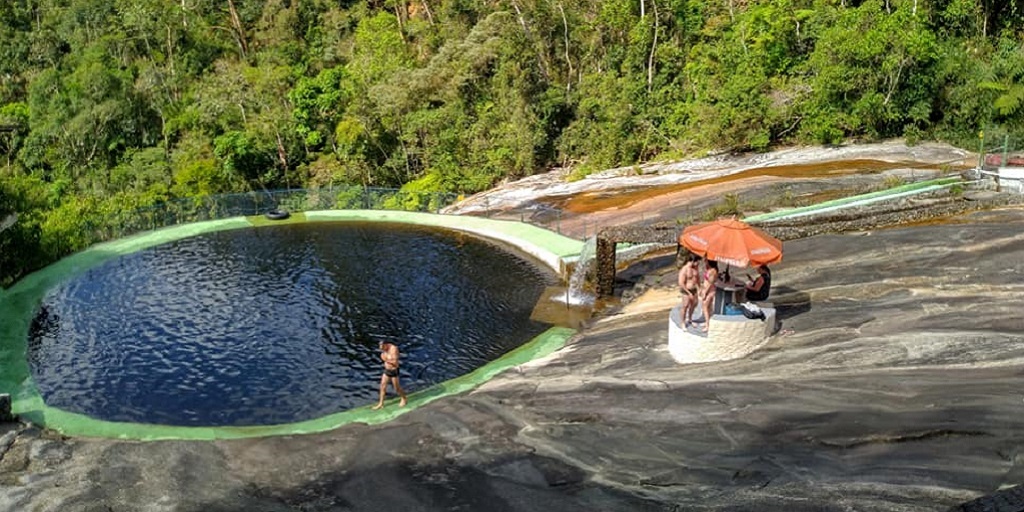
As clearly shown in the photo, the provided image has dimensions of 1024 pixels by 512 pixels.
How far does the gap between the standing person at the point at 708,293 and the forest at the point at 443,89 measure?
2424cm

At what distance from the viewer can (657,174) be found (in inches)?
1596

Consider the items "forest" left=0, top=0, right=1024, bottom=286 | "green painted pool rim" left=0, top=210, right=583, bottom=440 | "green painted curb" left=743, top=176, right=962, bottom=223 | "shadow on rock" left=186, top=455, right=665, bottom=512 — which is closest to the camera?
"shadow on rock" left=186, top=455, right=665, bottom=512

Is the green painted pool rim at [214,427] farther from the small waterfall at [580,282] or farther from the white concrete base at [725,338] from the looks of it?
the white concrete base at [725,338]

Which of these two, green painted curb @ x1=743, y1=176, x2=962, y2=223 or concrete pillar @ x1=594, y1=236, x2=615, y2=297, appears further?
green painted curb @ x1=743, y1=176, x2=962, y2=223

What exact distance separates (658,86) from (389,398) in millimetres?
36649

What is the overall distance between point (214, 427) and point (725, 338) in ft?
38.9

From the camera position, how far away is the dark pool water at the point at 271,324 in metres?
20.0

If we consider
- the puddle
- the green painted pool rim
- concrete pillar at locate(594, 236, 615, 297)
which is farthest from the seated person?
the puddle

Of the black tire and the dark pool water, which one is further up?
the black tire

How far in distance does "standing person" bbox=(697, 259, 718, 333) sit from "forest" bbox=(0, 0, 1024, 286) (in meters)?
24.2

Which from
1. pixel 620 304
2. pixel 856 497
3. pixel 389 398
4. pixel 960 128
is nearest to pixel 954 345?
pixel 856 497

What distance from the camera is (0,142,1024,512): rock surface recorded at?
11.9 m

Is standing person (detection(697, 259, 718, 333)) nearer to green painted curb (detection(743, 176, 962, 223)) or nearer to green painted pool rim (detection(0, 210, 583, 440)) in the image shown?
green painted pool rim (detection(0, 210, 583, 440))

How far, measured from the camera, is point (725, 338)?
16922 mm
